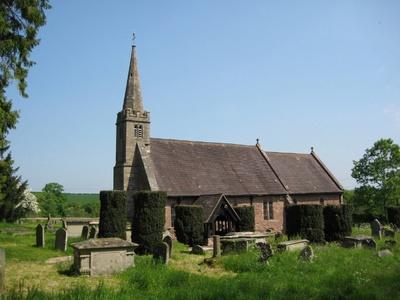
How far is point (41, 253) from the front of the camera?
58.7 ft

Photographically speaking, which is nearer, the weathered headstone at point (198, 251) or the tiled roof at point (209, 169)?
the weathered headstone at point (198, 251)

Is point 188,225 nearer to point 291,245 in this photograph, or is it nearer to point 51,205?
point 291,245

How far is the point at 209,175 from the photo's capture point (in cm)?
3170

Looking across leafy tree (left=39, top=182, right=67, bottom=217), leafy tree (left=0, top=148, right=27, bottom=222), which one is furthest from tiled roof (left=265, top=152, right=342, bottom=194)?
leafy tree (left=39, top=182, right=67, bottom=217)

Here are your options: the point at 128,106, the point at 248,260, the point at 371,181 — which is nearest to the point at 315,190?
the point at 371,181

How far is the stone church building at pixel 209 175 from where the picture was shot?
2823 cm

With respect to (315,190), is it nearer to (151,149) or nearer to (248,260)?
(151,149)

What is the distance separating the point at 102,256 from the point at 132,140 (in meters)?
18.0

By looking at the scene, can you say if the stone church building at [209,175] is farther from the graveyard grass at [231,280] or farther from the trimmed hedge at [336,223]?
the graveyard grass at [231,280]


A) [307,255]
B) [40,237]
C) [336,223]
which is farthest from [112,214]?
[336,223]

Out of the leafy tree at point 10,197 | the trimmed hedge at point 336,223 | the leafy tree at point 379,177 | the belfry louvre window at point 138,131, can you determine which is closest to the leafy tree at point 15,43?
the belfry louvre window at point 138,131

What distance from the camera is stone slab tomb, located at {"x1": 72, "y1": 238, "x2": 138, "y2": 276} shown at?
1320 cm

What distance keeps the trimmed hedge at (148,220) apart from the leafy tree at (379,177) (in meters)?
35.5

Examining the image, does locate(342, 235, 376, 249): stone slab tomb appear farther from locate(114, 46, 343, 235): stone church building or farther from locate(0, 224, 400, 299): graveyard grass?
locate(114, 46, 343, 235): stone church building
